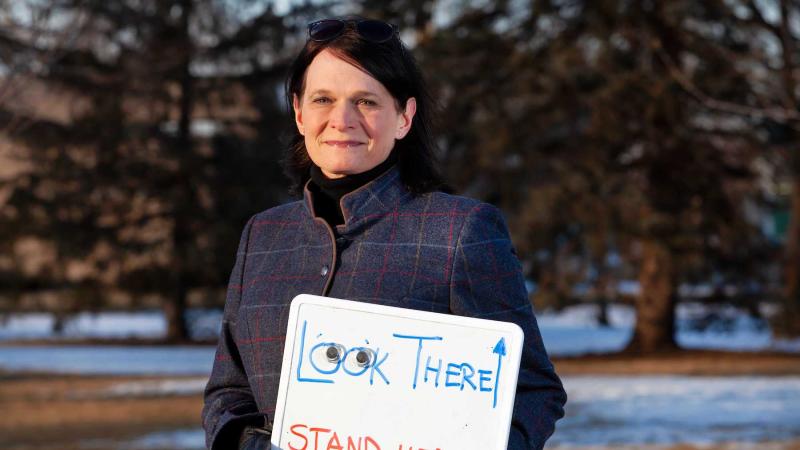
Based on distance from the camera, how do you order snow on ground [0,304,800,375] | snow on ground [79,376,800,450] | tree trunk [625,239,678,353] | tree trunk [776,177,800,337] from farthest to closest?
tree trunk [625,239,678,353], tree trunk [776,177,800,337], snow on ground [0,304,800,375], snow on ground [79,376,800,450]

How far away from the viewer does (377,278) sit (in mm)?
2291

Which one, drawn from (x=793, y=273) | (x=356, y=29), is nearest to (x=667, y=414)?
(x=793, y=273)

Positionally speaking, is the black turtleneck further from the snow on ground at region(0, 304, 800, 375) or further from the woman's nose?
the snow on ground at region(0, 304, 800, 375)

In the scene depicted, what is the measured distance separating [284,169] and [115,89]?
21.6 m

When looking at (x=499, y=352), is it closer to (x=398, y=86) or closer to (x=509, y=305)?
(x=509, y=305)

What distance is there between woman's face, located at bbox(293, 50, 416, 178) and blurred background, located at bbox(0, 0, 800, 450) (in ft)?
22.1

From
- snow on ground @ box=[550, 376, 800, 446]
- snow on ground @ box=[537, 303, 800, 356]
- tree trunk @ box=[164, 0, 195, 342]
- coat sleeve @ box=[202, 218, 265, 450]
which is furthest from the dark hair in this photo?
tree trunk @ box=[164, 0, 195, 342]

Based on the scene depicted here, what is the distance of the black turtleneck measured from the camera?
2.40m

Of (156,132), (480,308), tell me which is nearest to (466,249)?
(480,308)

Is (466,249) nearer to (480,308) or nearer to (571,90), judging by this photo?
(480,308)

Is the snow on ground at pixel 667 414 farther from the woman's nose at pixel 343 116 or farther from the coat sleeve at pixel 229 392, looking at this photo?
the woman's nose at pixel 343 116

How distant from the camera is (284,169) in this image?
270 centimetres

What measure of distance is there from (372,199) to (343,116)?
0.16 m

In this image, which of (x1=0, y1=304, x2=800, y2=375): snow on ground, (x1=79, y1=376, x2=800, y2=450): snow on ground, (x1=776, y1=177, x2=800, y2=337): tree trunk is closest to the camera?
(x1=79, y1=376, x2=800, y2=450): snow on ground
